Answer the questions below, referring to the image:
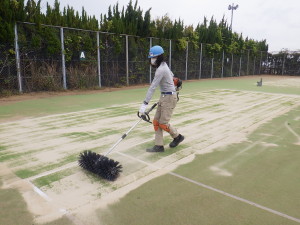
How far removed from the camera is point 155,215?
2922 mm

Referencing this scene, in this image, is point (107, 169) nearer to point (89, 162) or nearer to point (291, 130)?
point (89, 162)

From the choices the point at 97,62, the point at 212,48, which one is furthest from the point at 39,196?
the point at 212,48

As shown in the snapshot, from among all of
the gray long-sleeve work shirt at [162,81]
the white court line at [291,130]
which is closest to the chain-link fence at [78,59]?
the gray long-sleeve work shirt at [162,81]

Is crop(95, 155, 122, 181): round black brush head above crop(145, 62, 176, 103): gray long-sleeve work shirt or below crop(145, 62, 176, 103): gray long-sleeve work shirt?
below

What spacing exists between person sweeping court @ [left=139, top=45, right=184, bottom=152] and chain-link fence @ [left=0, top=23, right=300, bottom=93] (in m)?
8.56

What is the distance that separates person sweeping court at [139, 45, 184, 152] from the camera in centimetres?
446

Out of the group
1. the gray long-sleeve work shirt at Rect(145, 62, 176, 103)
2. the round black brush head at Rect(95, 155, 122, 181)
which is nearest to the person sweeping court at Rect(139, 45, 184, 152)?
the gray long-sleeve work shirt at Rect(145, 62, 176, 103)

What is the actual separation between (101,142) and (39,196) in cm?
216

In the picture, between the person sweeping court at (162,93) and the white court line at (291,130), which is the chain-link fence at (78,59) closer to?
the person sweeping court at (162,93)

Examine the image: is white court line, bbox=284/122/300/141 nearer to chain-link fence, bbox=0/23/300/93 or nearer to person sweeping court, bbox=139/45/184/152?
person sweeping court, bbox=139/45/184/152

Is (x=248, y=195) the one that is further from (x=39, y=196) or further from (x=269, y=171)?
(x=39, y=196)

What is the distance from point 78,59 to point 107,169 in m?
10.7

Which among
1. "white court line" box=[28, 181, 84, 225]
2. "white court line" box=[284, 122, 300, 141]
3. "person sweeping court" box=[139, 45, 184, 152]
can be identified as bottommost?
"white court line" box=[28, 181, 84, 225]

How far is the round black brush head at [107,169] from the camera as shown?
12.1 ft
